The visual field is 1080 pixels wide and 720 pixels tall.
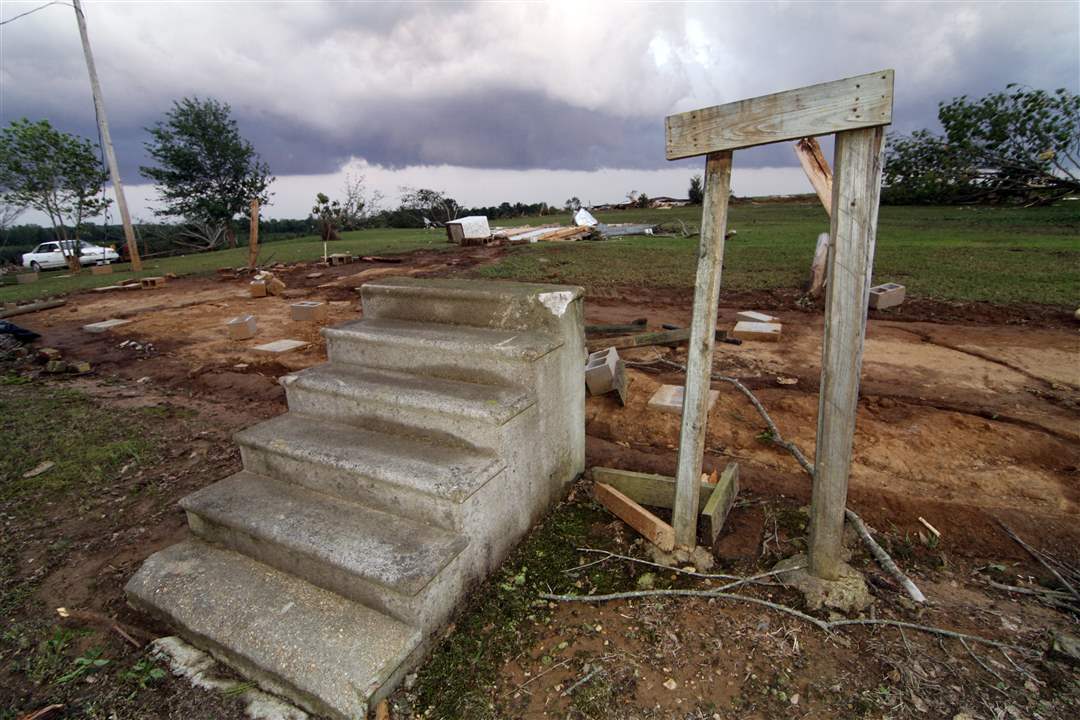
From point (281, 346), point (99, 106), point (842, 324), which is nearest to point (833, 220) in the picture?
point (842, 324)

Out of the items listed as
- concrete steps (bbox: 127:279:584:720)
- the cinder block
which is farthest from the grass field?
concrete steps (bbox: 127:279:584:720)

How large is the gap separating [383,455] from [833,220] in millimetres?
2166

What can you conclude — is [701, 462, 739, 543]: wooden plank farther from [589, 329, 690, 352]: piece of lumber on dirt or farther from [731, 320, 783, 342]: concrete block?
[731, 320, 783, 342]: concrete block

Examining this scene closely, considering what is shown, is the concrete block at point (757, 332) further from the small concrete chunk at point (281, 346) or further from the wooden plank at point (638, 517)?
the small concrete chunk at point (281, 346)

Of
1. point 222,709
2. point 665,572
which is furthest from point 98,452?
point 665,572

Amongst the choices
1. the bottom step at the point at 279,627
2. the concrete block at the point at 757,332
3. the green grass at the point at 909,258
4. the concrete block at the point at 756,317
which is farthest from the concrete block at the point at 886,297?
the bottom step at the point at 279,627

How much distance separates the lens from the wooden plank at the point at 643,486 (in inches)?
109

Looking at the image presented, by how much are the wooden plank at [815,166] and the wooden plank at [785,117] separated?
9.9 inches

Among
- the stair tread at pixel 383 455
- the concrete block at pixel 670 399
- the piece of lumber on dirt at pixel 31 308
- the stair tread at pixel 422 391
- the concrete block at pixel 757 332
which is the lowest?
the concrete block at pixel 670 399

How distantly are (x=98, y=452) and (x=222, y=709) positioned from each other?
9.51 feet

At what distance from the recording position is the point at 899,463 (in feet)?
10.6

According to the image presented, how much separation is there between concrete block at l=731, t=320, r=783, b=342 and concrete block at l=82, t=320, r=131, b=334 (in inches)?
363

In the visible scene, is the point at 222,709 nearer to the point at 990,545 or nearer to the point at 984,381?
the point at 990,545

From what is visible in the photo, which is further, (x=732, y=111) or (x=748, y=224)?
(x=748, y=224)
